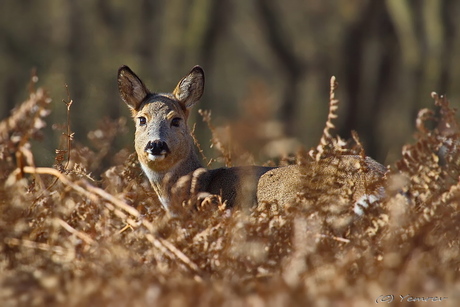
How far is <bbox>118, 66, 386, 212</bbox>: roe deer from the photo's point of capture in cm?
654

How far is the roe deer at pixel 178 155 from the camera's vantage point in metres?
6.54

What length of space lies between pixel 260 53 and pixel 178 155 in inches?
394

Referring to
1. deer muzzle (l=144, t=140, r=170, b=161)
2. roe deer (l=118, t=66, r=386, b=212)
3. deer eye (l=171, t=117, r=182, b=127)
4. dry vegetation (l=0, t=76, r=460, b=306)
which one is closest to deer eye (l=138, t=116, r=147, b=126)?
roe deer (l=118, t=66, r=386, b=212)

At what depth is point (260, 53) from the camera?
682 inches

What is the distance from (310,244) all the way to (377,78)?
14.6 meters

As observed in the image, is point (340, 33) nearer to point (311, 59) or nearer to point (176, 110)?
point (311, 59)

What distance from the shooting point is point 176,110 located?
25.8ft

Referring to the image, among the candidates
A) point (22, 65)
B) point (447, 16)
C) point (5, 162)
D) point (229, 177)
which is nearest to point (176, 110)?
point (229, 177)

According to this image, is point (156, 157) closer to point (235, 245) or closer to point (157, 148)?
point (157, 148)

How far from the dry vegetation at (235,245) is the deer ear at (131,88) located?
3652 mm
